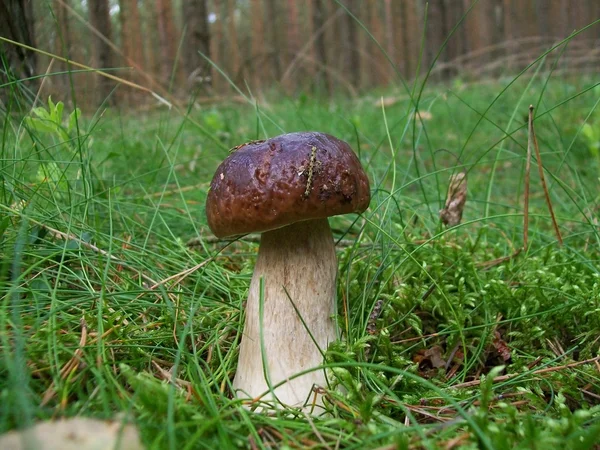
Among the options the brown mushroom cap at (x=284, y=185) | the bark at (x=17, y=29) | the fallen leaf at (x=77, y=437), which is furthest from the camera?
the bark at (x=17, y=29)

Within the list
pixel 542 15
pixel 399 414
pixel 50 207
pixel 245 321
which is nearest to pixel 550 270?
pixel 399 414

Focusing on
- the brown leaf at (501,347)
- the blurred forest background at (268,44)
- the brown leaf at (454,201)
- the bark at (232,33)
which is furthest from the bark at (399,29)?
the brown leaf at (501,347)

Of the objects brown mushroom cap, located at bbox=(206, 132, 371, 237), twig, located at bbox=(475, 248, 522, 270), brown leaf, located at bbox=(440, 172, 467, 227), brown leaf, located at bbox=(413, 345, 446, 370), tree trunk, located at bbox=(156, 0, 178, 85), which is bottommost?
brown leaf, located at bbox=(413, 345, 446, 370)

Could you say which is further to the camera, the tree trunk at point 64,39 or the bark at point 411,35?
the bark at point 411,35

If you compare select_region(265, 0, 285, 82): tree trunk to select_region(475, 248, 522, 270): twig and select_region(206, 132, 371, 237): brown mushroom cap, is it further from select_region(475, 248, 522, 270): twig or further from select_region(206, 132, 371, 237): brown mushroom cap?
select_region(206, 132, 371, 237): brown mushroom cap

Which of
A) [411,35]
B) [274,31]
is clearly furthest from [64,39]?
[411,35]

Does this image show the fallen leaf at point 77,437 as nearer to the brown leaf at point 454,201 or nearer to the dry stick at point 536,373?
the dry stick at point 536,373

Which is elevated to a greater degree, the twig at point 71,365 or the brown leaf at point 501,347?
the twig at point 71,365

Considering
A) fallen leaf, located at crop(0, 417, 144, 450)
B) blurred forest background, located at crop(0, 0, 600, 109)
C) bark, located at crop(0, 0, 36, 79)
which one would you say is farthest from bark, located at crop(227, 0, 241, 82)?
fallen leaf, located at crop(0, 417, 144, 450)
